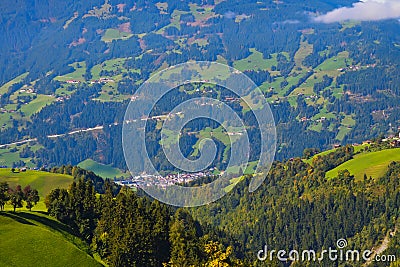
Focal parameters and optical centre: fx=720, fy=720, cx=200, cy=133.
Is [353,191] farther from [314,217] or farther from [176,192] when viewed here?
[176,192]

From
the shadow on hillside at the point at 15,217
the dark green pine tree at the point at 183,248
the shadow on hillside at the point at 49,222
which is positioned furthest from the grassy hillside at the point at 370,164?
the shadow on hillside at the point at 15,217

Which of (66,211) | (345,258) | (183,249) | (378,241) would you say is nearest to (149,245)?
(183,249)

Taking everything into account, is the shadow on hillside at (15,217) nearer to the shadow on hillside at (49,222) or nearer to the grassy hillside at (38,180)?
the shadow on hillside at (49,222)

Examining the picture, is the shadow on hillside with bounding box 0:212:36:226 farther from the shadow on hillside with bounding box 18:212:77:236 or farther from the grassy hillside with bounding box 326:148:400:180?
the grassy hillside with bounding box 326:148:400:180

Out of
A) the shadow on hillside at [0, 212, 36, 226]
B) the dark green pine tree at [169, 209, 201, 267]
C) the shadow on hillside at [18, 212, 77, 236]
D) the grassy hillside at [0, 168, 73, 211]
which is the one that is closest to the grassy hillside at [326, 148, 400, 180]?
the grassy hillside at [0, 168, 73, 211]

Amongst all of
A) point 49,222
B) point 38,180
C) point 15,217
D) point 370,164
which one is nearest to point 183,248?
point 49,222

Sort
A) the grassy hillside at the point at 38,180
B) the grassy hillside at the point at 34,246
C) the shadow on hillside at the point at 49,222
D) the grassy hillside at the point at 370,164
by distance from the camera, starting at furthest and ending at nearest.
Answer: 1. the grassy hillside at the point at 370,164
2. the grassy hillside at the point at 38,180
3. the shadow on hillside at the point at 49,222
4. the grassy hillside at the point at 34,246

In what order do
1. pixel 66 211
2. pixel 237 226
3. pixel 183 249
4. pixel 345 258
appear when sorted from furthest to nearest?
pixel 237 226
pixel 345 258
pixel 66 211
pixel 183 249
